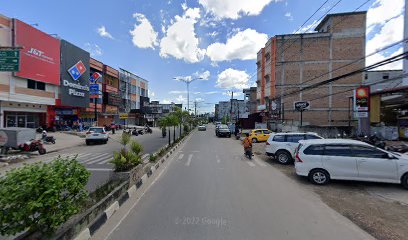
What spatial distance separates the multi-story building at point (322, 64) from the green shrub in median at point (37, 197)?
3668 centimetres

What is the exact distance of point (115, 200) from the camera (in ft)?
18.4

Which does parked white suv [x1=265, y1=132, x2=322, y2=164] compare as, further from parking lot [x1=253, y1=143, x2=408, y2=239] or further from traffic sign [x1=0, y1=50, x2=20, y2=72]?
traffic sign [x1=0, y1=50, x2=20, y2=72]

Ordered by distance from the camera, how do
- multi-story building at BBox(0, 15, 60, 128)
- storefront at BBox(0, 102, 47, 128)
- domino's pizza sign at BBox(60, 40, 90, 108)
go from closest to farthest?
multi-story building at BBox(0, 15, 60, 128) → storefront at BBox(0, 102, 47, 128) → domino's pizza sign at BBox(60, 40, 90, 108)

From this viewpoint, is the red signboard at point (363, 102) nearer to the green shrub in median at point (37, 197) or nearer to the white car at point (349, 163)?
the white car at point (349, 163)

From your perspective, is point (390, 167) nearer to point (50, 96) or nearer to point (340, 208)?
point (340, 208)

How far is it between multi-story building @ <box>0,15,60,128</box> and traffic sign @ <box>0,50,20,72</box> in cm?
1053

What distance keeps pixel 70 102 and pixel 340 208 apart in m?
37.7

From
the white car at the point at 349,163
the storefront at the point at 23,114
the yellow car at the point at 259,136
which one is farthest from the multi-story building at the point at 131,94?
the white car at the point at 349,163

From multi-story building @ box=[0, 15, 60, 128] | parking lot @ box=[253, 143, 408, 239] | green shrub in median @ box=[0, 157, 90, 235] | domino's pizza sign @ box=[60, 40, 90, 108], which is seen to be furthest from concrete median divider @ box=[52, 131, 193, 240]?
domino's pizza sign @ box=[60, 40, 90, 108]

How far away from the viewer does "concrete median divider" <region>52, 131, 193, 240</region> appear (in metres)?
3.81

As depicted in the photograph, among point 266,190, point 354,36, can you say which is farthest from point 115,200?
point 354,36

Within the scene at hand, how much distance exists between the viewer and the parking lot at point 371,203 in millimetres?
4605

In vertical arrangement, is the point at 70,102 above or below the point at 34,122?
above

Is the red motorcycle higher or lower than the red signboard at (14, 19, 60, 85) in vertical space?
lower
